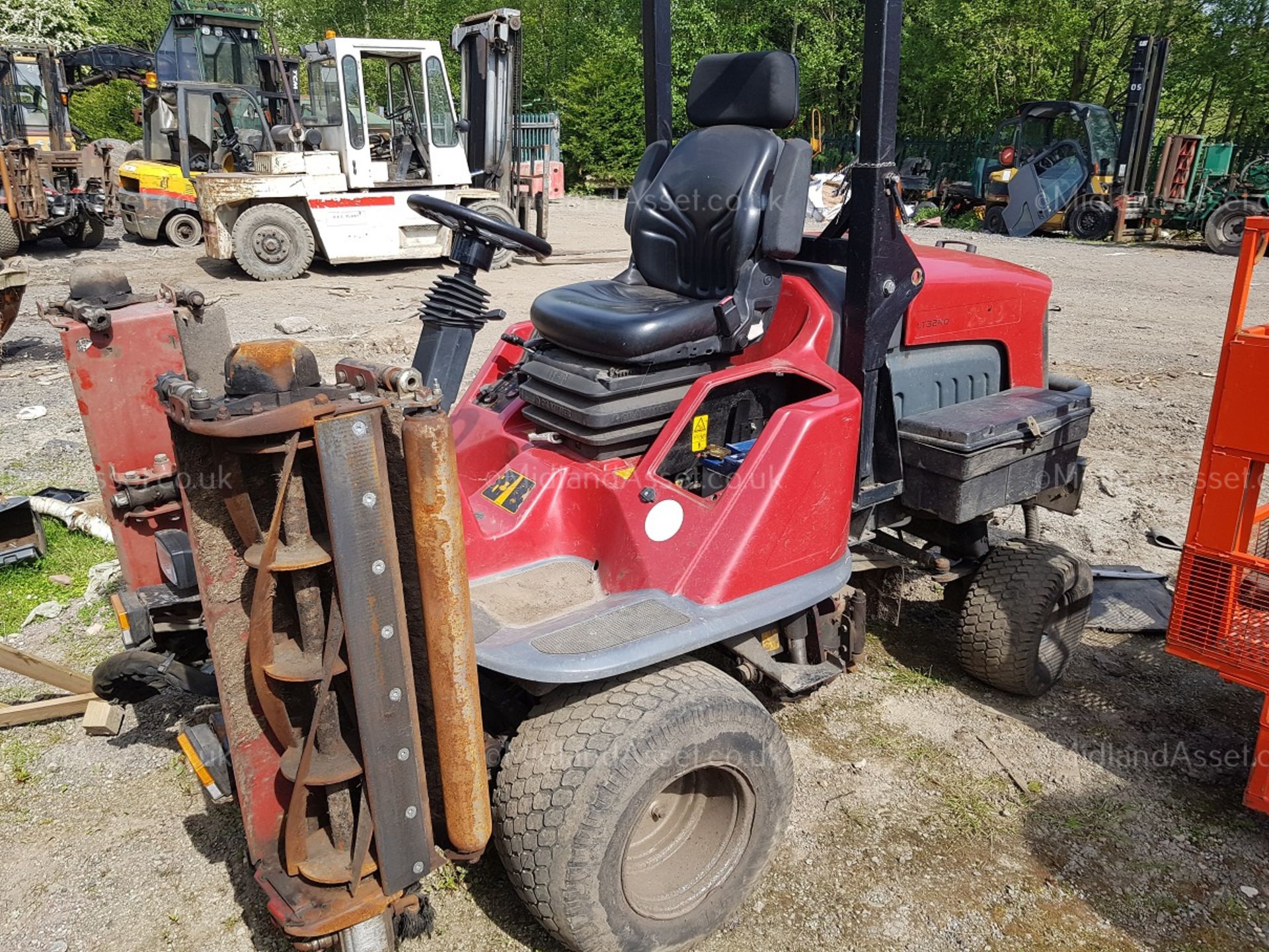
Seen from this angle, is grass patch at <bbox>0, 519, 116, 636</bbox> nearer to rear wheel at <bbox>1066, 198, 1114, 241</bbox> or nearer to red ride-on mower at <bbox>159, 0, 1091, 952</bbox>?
red ride-on mower at <bbox>159, 0, 1091, 952</bbox>

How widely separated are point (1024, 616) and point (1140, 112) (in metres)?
15.8

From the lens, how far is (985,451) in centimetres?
314

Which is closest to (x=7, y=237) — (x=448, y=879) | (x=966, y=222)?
(x=448, y=879)

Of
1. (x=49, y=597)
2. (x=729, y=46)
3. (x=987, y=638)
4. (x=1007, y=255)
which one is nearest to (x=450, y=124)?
(x=1007, y=255)

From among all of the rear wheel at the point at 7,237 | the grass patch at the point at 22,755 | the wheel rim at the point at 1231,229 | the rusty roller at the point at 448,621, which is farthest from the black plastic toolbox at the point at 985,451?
the wheel rim at the point at 1231,229

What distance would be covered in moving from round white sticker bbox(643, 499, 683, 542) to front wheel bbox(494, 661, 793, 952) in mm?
363

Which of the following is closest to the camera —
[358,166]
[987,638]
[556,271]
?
[987,638]

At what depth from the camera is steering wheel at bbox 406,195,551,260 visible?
10.2 ft

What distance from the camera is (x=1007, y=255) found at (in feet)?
46.1

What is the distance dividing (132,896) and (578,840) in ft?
4.51

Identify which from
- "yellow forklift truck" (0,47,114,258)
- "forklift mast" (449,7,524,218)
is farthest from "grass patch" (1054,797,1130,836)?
"yellow forklift truck" (0,47,114,258)

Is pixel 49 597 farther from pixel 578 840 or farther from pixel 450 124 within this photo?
pixel 450 124

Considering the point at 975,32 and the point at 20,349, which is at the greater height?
the point at 975,32

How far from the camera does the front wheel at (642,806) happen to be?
216 centimetres
